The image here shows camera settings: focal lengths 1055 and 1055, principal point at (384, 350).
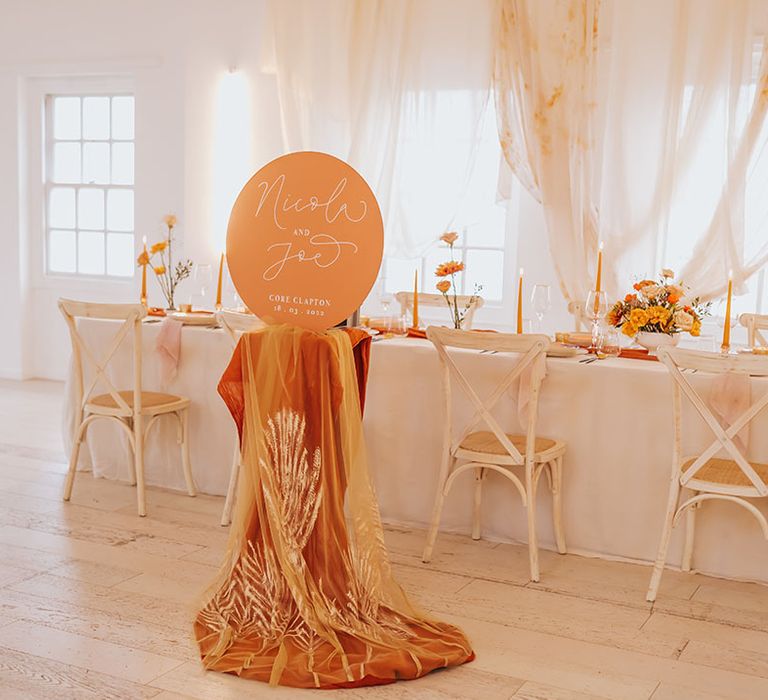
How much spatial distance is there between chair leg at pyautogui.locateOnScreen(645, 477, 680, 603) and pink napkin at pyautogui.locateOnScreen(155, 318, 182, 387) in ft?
7.65

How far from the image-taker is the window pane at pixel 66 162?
7801 mm

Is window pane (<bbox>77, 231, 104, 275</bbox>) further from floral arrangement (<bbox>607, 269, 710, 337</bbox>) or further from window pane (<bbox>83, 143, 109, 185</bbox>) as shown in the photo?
floral arrangement (<bbox>607, 269, 710, 337</bbox>)

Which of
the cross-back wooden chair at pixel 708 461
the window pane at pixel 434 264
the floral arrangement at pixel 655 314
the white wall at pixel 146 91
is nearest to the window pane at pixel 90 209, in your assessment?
the white wall at pixel 146 91

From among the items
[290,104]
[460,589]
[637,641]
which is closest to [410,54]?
[290,104]

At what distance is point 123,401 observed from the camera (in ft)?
15.0

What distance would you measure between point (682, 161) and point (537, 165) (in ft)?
2.66

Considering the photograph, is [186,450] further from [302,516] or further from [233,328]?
[302,516]

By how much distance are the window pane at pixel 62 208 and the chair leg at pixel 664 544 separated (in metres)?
5.57

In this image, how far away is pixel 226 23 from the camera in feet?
23.4

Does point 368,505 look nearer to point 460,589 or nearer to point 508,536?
point 460,589

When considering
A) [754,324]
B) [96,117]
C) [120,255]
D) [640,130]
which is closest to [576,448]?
[754,324]

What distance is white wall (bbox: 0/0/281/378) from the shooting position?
7.14 metres

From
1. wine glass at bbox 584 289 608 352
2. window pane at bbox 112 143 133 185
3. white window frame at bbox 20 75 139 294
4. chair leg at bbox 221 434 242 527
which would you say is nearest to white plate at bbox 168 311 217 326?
chair leg at bbox 221 434 242 527

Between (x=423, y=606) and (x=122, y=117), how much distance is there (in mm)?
5152
